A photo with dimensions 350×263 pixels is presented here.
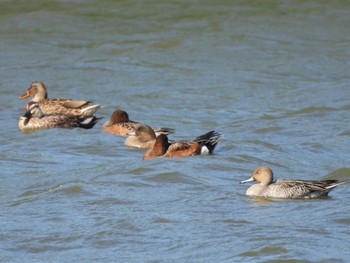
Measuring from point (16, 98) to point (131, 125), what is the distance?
3.15 metres

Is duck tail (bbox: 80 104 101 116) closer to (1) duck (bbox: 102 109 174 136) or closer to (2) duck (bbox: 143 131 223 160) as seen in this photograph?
(1) duck (bbox: 102 109 174 136)

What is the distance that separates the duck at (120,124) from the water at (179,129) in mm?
205

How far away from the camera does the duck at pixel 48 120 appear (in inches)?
644

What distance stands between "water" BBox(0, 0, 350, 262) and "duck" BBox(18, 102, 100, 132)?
0.64 ft

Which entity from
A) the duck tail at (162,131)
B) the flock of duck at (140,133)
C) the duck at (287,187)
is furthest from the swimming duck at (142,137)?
the duck at (287,187)

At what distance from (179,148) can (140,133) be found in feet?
3.94

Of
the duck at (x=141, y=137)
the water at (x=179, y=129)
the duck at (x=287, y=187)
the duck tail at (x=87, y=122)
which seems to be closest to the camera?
the water at (x=179, y=129)

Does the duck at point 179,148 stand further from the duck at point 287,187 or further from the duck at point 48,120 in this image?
the duck at point 48,120

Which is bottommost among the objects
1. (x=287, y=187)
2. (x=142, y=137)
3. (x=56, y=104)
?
(x=287, y=187)

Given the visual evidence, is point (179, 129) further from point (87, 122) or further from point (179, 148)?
point (179, 148)

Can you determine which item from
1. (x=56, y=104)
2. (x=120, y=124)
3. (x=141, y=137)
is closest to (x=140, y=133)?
(x=141, y=137)

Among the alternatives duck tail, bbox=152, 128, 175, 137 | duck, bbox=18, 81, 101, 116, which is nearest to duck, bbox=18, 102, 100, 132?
duck, bbox=18, 81, 101, 116

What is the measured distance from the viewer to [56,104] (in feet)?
57.4

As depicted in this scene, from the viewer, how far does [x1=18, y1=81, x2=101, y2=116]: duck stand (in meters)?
17.0
